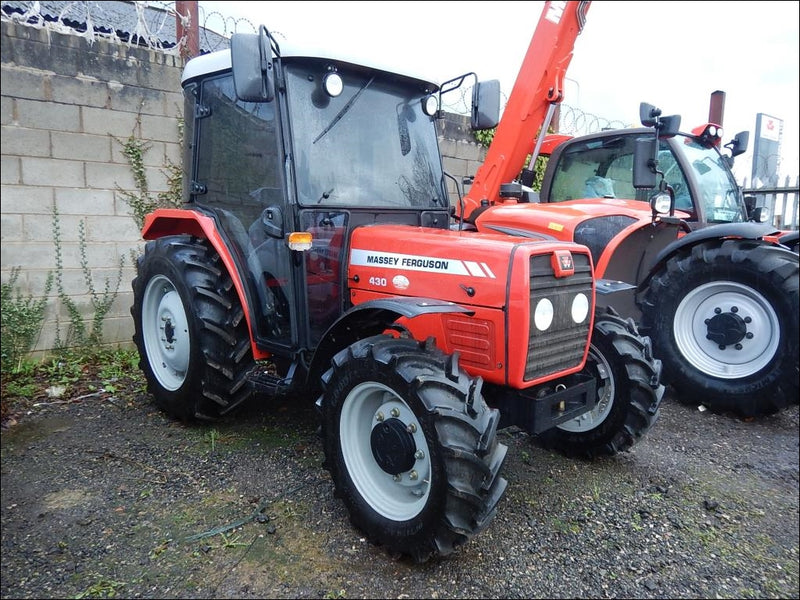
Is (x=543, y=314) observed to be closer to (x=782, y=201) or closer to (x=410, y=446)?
(x=410, y=446)

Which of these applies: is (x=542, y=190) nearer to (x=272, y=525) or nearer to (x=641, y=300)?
(x=641, y=300)

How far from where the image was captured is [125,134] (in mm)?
4578

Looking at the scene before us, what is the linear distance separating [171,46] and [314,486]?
390cm

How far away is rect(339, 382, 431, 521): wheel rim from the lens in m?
2.33

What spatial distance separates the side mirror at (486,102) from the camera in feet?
11.0

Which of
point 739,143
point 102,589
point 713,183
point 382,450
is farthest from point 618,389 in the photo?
point 739,143

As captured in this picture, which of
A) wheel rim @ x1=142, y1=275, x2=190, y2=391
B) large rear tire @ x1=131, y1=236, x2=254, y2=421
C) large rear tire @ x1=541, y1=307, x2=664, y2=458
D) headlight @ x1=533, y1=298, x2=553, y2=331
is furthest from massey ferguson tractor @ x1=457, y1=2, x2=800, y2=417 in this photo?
wheel rim @ x1=142, y1=275, x2=190, y2=391

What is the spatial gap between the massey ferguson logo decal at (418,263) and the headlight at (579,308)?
1.62 ft

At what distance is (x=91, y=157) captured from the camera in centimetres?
442

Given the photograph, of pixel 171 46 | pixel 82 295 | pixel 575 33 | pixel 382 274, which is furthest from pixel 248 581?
pixel 575 33

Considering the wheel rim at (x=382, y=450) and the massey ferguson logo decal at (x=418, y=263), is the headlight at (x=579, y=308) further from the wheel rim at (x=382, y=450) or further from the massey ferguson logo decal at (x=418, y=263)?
the wheel rim at (x=382, y=450)

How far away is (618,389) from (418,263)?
130 centimetres

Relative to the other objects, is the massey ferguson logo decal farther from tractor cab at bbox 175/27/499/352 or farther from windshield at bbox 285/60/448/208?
windshield at bbox 285/60/448/208

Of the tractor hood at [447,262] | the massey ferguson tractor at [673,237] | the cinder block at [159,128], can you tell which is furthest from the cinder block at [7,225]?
the cinder block at [159,128]
